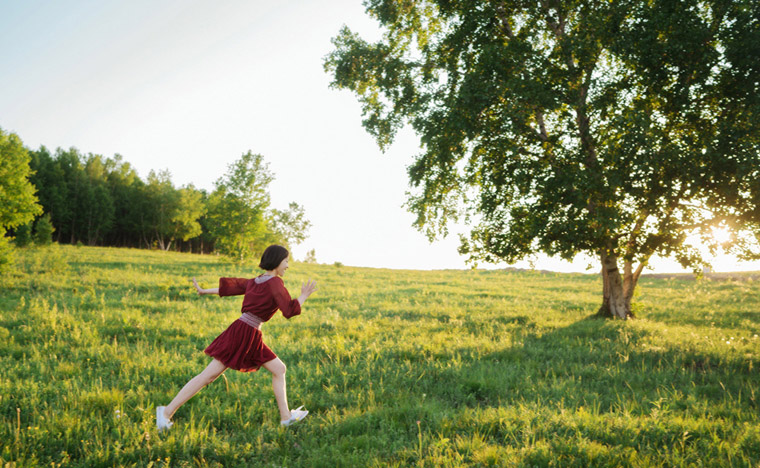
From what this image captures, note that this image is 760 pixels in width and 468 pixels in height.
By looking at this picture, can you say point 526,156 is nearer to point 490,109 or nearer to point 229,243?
point 490,109

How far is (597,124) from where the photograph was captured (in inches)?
464

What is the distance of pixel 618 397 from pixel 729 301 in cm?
1869

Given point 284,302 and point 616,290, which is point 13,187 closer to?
point 284,302

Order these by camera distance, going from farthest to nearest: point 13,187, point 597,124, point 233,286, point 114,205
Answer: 1. point 114,205
2. point 13,187
3. point 597,124
4. point 233,286

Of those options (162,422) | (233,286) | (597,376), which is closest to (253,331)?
(233,286)

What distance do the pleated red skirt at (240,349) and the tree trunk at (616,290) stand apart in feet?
41.7

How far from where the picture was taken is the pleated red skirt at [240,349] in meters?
5.13

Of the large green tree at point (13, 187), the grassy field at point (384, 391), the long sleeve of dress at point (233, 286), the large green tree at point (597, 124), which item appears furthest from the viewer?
the large green tree at point (13, 187)

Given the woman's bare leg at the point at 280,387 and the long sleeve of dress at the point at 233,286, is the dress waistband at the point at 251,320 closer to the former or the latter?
the long sleeve of dress at the point at 233,286

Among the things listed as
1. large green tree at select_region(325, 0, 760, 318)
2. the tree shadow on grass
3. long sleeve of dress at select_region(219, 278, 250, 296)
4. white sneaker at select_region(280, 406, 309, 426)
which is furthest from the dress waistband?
large green tree at select_region(325, 0, 760, 318)

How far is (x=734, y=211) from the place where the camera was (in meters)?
10.5

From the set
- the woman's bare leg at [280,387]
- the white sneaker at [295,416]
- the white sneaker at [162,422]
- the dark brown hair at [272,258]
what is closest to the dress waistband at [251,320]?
the woman's bare leg at [280,387]

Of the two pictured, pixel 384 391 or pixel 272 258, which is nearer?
pixel 272 258

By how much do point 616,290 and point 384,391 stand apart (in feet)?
37.3
